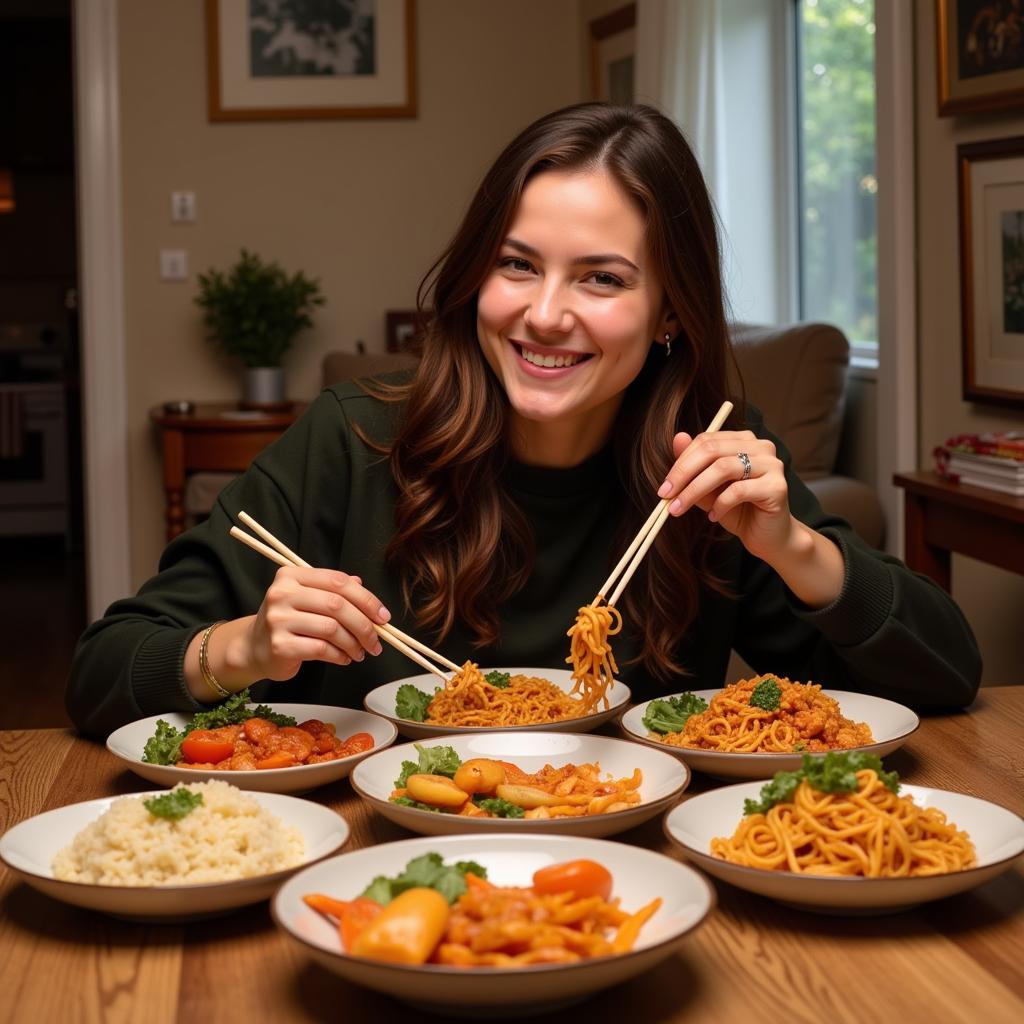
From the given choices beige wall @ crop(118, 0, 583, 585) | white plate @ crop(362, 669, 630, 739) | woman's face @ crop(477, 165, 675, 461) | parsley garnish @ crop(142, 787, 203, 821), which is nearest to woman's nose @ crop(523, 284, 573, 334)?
woman's face @ crop(477, 165, 675, 461)

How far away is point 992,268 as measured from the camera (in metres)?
3.20

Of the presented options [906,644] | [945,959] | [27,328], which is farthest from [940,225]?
[27,328]

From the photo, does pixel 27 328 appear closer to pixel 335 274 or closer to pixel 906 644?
pixel 335 274

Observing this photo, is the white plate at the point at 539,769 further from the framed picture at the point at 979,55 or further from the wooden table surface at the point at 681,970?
the framed picture at the point at 979,55

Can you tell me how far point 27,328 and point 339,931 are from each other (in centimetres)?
874

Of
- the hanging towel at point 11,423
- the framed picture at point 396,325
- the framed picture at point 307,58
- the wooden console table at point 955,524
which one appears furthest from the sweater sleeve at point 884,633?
the hanging towel at point 11,423

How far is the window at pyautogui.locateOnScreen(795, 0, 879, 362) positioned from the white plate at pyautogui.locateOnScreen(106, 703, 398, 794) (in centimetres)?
296

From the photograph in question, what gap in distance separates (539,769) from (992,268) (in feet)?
7.44

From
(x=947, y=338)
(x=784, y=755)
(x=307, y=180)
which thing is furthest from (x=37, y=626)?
(x=784, y=755)

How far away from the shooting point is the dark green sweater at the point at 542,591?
63.4 inches

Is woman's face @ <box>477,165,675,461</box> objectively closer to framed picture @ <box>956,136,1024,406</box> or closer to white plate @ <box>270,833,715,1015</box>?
white plate @ <box>270,833,715,1015</box>

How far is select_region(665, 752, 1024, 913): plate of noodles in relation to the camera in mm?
993

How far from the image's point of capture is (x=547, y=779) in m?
1.27

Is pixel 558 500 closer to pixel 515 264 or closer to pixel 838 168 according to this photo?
pixel 515 264
